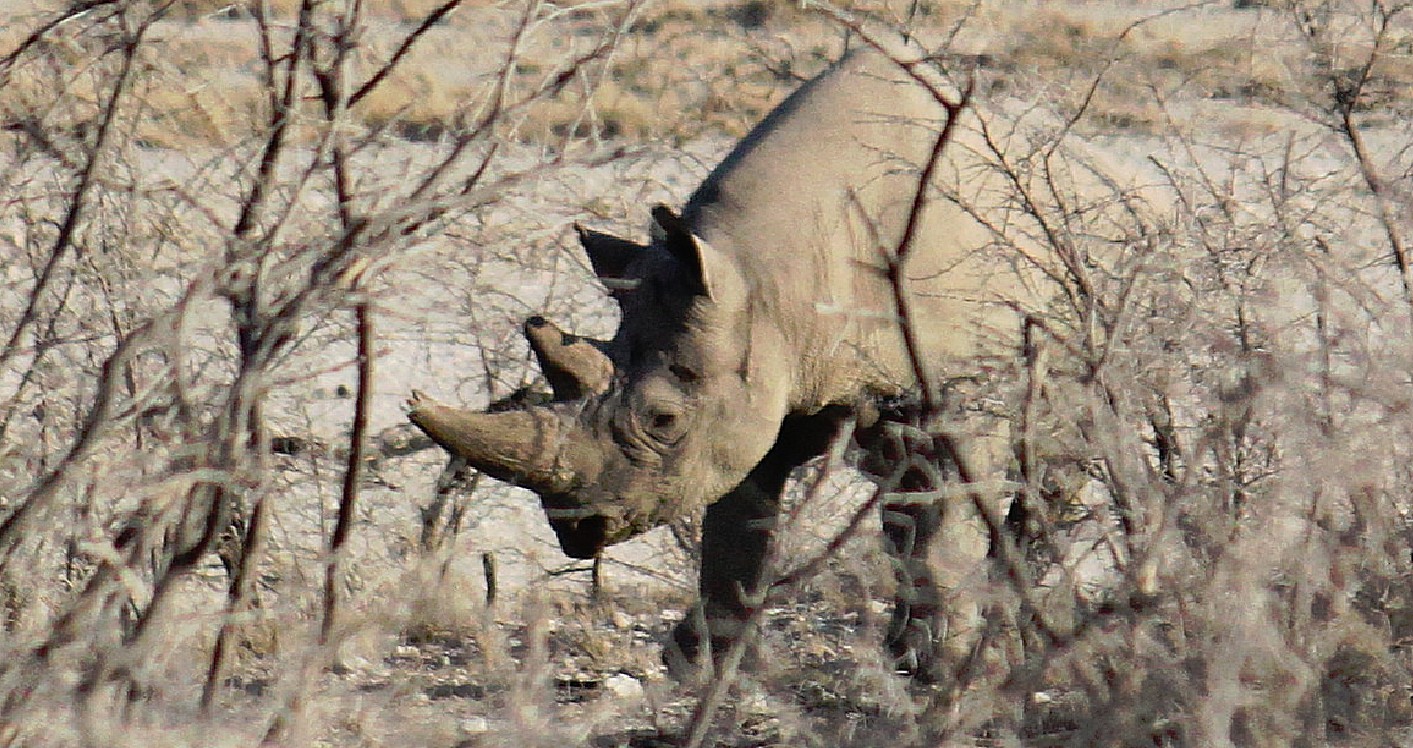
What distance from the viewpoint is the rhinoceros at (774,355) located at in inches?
197

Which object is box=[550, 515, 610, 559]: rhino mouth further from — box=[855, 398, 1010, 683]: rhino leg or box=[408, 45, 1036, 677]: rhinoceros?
box=[855, 398, 1010, 683]: rhino leg

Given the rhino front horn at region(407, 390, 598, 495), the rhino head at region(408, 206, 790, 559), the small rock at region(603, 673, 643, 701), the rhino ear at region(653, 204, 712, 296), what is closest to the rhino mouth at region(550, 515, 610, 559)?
the rhino head at region(408, 206, 790, 559)

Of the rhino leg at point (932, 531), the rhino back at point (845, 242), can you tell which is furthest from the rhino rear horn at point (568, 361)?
the rhino leg at point (932, 531)

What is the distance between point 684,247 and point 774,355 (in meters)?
0.43

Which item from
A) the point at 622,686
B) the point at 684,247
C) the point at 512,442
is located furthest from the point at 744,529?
the point at 512,442

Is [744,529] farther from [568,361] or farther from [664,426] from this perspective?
[568,361]

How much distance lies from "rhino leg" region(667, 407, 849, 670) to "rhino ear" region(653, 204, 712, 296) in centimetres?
82

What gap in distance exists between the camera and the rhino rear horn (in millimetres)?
4988

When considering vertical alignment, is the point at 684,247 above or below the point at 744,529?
above

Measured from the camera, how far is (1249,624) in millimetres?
3039

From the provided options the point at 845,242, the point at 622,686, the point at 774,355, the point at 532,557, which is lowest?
the point at 622,686

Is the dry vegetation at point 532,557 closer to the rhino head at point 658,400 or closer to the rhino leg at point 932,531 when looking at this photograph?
the rhino leg at point 932,531

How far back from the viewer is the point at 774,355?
527 centimetres

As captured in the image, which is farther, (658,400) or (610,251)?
(610,251)
